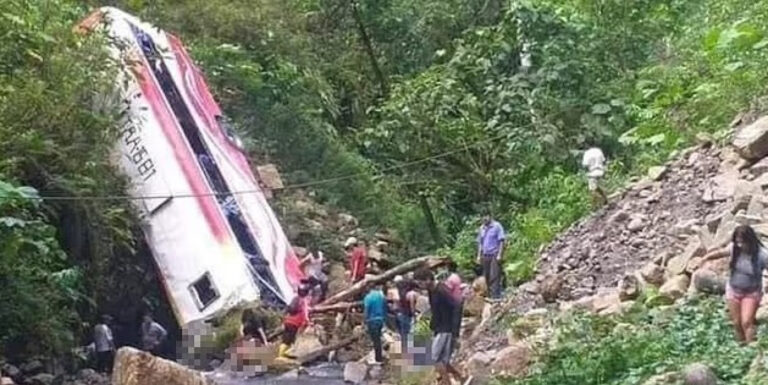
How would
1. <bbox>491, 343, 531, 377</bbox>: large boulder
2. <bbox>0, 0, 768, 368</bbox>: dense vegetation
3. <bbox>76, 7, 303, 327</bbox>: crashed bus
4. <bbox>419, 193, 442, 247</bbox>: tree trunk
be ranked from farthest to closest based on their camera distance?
<bbox>419, 193, 442, 247</bbox>: tree trunk < <bbox>76, 7, 303, 327</bbox>: crashed bus < <bbox>0, 0, 768, 368</bbox>: dense vegetation < <bbox>491, 343, 531, 377</bbox>: large boulder

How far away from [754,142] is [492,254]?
388 centimetres

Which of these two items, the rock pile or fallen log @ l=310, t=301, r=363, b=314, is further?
fallen log @ l=310, t=301, r=363, b=314

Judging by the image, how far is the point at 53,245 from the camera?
1617cm

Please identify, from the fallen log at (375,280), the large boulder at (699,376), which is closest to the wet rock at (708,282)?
the large boulder at (699,376)

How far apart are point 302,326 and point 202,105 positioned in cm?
579

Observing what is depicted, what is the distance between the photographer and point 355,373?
1559 cm

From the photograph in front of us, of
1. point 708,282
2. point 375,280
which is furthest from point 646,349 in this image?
point 375,280

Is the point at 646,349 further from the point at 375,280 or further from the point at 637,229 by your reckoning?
the point at 375,280

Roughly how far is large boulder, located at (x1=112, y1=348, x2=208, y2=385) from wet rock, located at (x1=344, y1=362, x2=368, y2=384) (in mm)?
3282

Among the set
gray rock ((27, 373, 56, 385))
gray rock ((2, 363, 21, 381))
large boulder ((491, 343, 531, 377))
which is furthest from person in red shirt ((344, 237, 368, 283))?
large boulder ((491, 343, 531, 377))

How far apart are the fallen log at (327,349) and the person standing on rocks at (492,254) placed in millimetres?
2262

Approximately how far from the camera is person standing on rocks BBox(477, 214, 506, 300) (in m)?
16.2

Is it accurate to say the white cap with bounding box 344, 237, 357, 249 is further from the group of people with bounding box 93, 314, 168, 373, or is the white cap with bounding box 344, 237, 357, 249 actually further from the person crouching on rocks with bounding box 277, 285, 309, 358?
the group of people with bounding box 93, 314, 168, 373

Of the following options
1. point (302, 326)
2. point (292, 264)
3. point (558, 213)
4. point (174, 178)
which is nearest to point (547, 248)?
point (558, 213)
